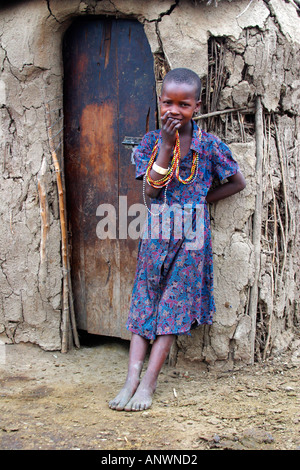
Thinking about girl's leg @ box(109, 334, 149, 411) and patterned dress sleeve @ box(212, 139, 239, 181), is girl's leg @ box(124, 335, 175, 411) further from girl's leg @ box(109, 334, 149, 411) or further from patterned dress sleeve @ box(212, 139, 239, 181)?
patterned dress sleeve @ box(212, 139, 239, 181)

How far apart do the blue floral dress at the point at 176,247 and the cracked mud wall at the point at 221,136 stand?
0.76ft

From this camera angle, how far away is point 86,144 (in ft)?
11.8

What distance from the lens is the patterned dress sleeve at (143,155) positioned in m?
2.94

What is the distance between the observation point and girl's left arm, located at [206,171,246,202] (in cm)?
312

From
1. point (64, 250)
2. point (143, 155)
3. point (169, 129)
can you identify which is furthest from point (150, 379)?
point (169, 129)

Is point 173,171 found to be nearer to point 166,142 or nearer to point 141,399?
point 166,142

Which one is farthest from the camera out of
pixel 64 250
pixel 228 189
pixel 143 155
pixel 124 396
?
pixel 64 250

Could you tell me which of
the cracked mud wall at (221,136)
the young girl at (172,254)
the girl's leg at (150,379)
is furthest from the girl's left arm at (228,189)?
the girl's leg at (150,379)

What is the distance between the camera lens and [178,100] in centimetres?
275

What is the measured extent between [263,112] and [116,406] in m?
1.99

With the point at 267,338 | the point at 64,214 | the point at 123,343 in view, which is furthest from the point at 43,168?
the point at 267,338

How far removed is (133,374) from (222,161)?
132 cm

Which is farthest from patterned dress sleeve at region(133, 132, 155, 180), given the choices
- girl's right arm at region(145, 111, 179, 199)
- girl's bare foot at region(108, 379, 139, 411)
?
girl's bare foot at region(108, 379, 139, 411)

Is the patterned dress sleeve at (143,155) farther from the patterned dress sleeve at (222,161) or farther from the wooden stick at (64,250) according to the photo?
the wooden stick at (64,250)
